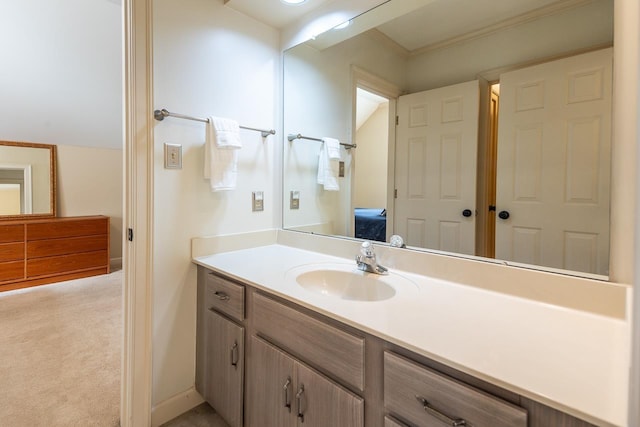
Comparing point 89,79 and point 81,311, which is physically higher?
point 89,79

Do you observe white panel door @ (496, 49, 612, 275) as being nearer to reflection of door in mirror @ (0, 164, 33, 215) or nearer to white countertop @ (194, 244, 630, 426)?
white countertop @ (194, 244, 630, 426)

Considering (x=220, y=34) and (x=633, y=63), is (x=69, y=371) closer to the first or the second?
(x=220, y=34)

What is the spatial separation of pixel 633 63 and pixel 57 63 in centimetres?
428

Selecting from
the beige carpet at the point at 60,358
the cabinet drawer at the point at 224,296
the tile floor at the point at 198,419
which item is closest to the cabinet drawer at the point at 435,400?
the cabinet drawer at the point at 224,296

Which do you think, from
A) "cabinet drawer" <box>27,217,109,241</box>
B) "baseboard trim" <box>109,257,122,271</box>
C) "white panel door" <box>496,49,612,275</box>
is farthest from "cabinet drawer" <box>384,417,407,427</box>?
"baseboard trim" <box>109,257,122,271</box>

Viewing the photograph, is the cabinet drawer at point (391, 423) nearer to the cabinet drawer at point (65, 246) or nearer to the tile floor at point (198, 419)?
the tile floor at point (198, 419)

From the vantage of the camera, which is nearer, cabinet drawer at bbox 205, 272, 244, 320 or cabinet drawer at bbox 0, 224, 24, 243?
cabinet drawer at bbox 205, 272, 244, 320

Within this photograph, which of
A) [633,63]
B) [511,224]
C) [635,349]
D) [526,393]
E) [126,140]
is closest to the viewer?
[635,349]

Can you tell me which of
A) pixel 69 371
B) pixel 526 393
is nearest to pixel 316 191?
pixel 526 393

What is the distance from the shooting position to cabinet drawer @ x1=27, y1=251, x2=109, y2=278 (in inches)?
131

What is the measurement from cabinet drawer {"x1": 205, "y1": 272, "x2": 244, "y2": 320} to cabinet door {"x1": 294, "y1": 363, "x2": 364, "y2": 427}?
39 centimetres

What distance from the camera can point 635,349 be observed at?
444mm

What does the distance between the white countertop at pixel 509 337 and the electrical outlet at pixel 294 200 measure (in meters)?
0.79

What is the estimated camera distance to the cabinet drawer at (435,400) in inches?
24.1
